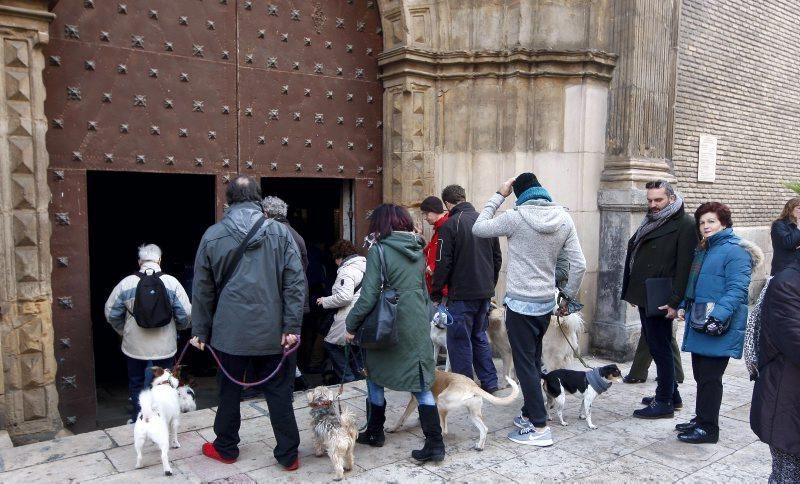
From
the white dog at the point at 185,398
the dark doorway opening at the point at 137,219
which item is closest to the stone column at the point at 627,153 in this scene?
the white dog at the point at 185,398

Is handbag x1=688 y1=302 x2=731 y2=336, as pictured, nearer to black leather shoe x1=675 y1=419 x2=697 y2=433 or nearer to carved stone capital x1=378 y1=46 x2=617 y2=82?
black leather shoe x1=675 y1=419 x2=697 y2=433

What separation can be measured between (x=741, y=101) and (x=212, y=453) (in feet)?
31.5

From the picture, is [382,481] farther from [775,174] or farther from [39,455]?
[775,174]

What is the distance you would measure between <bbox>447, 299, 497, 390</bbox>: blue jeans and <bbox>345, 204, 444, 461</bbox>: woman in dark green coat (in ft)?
4.14

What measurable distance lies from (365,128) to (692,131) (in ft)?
16.7

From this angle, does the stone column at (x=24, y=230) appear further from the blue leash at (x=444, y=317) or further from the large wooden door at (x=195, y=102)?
the blue leash at (x=444, y=317)

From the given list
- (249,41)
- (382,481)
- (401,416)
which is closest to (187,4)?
(249,41)

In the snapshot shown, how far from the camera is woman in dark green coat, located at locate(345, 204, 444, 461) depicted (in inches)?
157

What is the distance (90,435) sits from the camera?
4637 mm

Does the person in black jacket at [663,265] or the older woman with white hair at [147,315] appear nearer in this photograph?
the person in black jacket at [663,265]

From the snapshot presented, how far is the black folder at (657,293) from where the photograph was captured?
4.82 metres

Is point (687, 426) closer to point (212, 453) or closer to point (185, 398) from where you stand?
point (212, 453)

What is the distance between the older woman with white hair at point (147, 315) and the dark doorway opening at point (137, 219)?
13.5 feet

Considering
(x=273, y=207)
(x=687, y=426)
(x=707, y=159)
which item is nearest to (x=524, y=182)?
(x=273, y=207)
